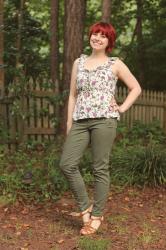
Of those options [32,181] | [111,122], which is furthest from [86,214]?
[32,181]

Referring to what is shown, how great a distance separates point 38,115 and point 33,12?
40.8 ft

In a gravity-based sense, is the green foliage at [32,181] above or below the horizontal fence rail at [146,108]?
above

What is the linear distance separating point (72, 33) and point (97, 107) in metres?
5.02

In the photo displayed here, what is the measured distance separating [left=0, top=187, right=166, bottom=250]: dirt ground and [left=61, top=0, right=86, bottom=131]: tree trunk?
3.44 metres

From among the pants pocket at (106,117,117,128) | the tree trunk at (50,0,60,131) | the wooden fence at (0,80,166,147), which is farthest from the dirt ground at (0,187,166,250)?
the tree trunk at (50,0,60,131)

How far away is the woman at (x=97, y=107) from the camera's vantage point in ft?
15.6

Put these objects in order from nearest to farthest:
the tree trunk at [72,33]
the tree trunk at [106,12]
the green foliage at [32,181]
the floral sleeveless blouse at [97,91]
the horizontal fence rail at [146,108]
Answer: the floral sleeveless blouse at [97,91] → the green foliage at [32,181] → the tree trunk at [72,33] → the tree trunk at [106,12] → the horizontal fence rail at [146,108]

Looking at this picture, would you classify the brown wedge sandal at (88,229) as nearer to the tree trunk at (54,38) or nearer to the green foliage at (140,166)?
the green foliage at (140,166)

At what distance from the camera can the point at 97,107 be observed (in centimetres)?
476

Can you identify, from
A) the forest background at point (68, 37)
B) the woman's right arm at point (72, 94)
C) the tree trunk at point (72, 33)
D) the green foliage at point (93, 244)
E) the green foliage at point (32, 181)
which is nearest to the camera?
the green foliage at point (93, 244)

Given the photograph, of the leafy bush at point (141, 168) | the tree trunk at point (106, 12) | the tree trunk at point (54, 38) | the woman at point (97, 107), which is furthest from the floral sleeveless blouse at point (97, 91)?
the tree trunk at point (54, 38)

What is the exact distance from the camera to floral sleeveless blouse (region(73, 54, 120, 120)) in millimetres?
4758

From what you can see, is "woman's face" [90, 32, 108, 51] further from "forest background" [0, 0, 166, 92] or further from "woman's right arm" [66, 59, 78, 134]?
"forest background" [0, 0, 166, 92]

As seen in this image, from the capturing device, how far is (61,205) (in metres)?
6.27
